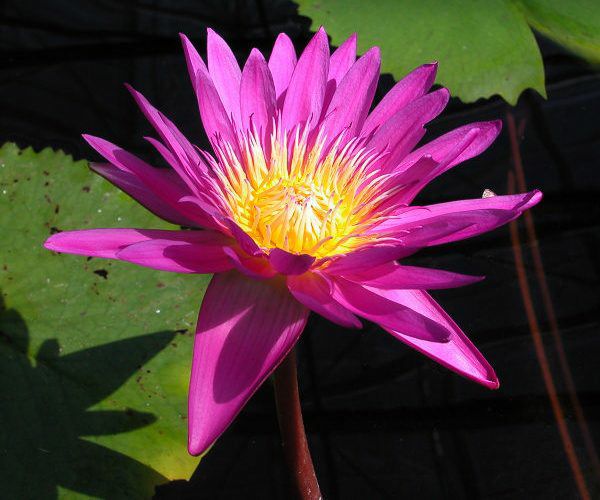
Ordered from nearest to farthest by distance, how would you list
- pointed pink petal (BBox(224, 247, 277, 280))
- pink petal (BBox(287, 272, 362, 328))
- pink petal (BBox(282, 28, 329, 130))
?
pink petal (BBox(287, 272, 362, 328)), pointed pink petal (BBox(224, 247, 277, 280)), pink petal (BBox(282, 28, 329, 130))

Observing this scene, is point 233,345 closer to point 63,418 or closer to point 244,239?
point 244,239

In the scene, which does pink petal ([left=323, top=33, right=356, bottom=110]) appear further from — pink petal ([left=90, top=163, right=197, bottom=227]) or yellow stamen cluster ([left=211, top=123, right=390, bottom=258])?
pink petal ([left=90, top=163, right=197, bottom=227])

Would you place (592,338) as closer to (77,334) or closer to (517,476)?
(517,476)

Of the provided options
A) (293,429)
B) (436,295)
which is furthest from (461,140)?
(436,295)

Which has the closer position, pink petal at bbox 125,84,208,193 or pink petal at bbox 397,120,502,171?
pink petal at bbox 125,84,208,193

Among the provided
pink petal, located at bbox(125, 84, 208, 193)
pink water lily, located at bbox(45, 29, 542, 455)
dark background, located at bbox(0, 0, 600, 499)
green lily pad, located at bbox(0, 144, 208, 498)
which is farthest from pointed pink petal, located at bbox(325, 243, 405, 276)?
dark background, located at bbox(0, 0, 600, 499)

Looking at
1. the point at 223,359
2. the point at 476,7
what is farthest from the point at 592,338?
the point at 223,359
